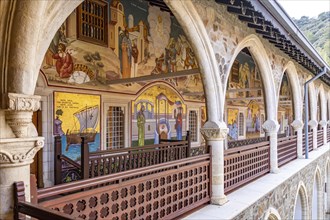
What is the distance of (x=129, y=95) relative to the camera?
8453mm

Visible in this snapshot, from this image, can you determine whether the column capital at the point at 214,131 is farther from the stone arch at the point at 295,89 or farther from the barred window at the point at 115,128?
the stone arch at the point at 295,89

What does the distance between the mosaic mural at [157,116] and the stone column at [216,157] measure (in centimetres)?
393

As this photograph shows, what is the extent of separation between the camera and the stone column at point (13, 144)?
7.25 ft

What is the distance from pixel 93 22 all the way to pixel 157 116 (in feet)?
13.0

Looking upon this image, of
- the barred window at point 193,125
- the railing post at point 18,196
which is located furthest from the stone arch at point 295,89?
the railing post at point 18,196

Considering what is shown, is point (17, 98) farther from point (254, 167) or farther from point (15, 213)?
point (254, 167)

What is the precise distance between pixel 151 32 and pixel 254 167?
5.05 meters

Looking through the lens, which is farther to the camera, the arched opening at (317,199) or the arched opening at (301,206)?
the arched opening at (317,199)

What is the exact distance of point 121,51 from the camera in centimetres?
797

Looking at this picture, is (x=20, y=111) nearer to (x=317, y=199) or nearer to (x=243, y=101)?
(x=317, y=199)

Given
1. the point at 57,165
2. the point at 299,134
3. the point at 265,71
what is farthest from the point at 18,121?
the point at 299,134

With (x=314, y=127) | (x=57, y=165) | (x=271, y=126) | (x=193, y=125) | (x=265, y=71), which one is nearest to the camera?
(x=57, y=165)

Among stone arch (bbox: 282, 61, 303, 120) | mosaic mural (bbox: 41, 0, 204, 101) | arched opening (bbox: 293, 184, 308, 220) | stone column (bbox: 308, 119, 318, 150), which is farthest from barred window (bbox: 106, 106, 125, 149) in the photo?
stone column (bbox: 308, 119, 318, 150)

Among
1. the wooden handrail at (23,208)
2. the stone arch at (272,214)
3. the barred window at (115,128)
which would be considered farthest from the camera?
the barred window at (115,128)
